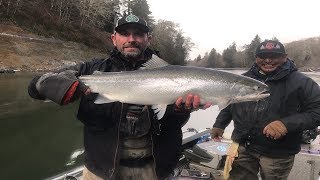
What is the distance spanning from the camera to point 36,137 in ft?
45.7

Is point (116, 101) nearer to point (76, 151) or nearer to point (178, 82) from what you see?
point (178, 82)

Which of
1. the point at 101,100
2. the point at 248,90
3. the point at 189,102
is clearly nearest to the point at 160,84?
the point at 189,102

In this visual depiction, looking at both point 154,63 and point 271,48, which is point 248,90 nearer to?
point 154,63

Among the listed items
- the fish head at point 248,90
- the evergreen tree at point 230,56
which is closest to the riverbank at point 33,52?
the fish head at point 248,90

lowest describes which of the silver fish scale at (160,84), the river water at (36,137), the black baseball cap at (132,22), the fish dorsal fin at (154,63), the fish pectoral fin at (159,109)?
the river water at (36,137)

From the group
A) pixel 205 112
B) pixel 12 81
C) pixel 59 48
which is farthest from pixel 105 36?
pixel 205 112

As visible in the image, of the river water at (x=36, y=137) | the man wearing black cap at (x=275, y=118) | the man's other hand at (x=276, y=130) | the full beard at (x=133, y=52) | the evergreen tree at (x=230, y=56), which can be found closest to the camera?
the full beard at (x=133, y=52)

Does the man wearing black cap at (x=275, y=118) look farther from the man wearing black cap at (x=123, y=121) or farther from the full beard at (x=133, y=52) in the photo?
the full beard at (x=133, y=52)

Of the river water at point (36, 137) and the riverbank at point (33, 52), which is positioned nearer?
the river water at point (36, 137)

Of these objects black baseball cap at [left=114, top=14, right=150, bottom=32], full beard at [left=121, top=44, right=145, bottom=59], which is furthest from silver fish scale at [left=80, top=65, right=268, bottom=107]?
black baseball cap at [left=114, top=14, right=150, bottom=32]

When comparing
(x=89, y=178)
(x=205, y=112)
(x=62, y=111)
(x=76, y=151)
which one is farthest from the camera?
(x=205, y=112)

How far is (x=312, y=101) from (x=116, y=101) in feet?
8.36

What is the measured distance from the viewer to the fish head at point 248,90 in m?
4.18

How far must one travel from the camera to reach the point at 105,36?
58.8 meters
